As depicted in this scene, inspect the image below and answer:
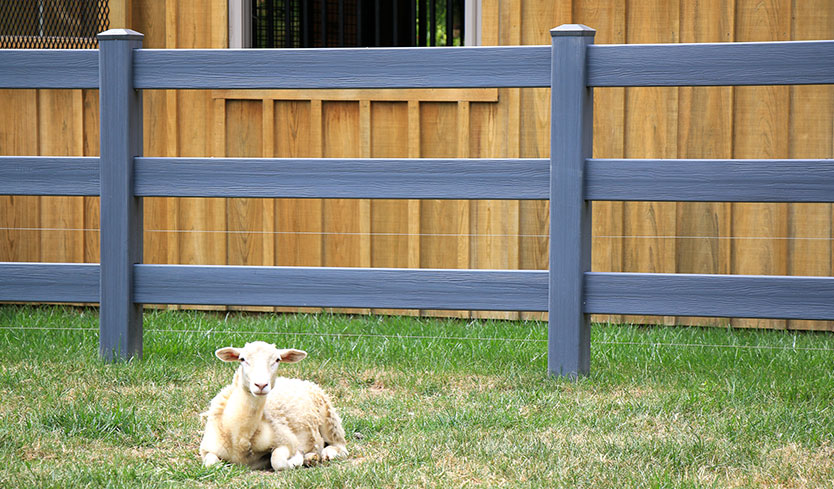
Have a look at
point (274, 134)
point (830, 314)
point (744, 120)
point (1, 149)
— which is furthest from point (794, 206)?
point (1, 149)

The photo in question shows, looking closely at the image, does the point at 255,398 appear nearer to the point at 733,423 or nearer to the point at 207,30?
the point at 733,423

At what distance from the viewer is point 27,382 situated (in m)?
4.19

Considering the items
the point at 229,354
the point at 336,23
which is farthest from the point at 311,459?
the point at 336,23

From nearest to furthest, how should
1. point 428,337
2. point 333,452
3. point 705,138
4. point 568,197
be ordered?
point 333,452, point 568,197, point 428,337, point 705,138

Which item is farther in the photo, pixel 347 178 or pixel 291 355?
pixel 347 178

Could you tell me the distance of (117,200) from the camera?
465 centimetres

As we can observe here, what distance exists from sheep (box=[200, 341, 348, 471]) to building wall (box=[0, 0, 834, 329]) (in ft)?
9.69

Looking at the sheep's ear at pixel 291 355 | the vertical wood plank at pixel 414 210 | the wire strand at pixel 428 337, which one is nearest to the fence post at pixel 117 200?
the wire strand at pixel 428 337

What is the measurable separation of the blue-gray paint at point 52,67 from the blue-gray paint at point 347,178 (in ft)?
1.74

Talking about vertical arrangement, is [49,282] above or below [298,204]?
below

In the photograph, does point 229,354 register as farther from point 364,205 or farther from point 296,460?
point 364,205

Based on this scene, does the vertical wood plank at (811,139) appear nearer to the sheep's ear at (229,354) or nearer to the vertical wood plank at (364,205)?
the vertical wood plank at (364,205)

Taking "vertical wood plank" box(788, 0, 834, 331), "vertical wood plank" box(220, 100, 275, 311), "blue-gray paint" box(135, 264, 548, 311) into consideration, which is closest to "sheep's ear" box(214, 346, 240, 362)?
"blue-gray paint" box(135, 264, 548, 311)

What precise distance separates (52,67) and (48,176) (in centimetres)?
54
